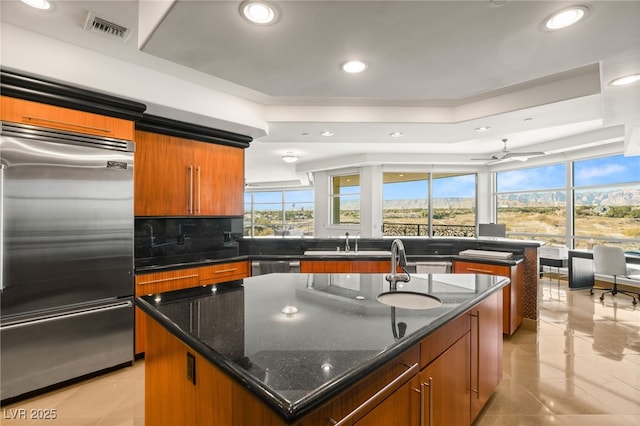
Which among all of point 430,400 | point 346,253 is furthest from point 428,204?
point 430,400

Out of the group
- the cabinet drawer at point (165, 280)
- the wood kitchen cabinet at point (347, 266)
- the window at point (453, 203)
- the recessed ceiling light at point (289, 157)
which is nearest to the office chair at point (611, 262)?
the window at point (453, 203)

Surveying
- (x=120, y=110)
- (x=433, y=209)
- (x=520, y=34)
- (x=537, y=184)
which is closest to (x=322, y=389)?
(x=520, y=34)

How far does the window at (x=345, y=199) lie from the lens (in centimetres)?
819

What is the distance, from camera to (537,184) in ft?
23.9

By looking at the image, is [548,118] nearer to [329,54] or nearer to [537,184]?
[329,54]

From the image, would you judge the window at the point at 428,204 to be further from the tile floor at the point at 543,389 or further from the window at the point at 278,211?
the tile floor at the point at 543,389

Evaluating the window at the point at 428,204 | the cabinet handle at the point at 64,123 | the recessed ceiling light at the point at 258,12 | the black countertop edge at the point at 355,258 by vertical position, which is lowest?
the black countertop edge at the point at 355,258

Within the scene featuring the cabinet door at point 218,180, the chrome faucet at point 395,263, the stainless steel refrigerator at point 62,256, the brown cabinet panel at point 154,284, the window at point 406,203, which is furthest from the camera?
the window at point 406,203

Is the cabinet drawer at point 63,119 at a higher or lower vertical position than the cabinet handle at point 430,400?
higher

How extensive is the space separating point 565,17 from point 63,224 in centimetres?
356

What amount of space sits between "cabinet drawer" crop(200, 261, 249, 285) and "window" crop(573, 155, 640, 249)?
23.0 ft

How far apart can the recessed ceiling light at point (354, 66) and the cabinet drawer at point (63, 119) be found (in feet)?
6.59

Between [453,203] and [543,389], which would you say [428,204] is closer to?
[453,203]

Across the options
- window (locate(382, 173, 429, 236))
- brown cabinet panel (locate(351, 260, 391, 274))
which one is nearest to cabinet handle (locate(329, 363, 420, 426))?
brown cabinet panel (locate(351, 260, 391, 274))
